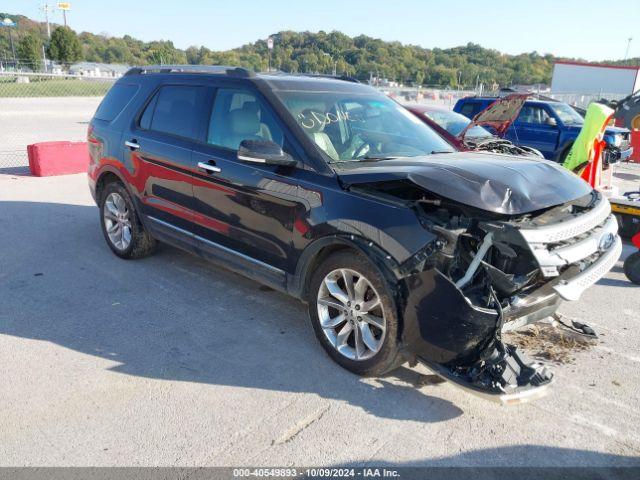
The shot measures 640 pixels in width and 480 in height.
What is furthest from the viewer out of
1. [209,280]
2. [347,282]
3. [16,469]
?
[209,280]

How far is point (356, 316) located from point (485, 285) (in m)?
0.87

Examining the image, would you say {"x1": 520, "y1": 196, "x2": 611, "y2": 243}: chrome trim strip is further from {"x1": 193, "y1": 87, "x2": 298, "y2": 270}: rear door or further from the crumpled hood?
{"x1": 193, "y1": 87, "x2": 298, "y2": 270}: rear door

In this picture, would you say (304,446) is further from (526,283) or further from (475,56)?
(475,56)

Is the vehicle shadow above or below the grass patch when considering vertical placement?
below

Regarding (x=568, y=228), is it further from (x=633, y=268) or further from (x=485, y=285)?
(x=633, y=268)

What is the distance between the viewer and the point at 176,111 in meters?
4.95

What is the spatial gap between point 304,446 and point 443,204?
5.45 feet

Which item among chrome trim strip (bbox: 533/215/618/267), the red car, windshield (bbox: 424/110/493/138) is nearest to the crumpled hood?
chrome trim strip (bbox: 533/215/618/267)

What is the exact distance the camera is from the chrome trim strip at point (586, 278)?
3.12 m

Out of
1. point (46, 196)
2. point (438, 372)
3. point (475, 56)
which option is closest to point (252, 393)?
point (438, 372)

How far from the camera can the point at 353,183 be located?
3.51 m

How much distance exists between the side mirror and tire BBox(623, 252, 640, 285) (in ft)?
13.0

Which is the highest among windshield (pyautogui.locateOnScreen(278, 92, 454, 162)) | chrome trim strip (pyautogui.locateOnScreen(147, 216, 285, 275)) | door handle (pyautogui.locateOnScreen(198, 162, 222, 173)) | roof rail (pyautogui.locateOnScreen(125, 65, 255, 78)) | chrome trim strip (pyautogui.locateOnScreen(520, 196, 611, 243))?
roof rail (pyautogui.locateOnScreen(125, 65, 255, 78))

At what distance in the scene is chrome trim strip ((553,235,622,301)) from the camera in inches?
123
